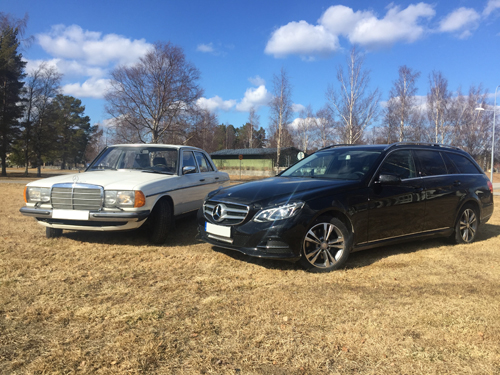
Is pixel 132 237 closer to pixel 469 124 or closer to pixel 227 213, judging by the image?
pixel 227 213

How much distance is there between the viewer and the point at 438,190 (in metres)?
5.34

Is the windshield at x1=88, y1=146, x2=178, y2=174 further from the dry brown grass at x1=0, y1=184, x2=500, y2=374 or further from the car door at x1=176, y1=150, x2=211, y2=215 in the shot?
the dry brown grass at x1=0, y1=184, x2=500, y2=374

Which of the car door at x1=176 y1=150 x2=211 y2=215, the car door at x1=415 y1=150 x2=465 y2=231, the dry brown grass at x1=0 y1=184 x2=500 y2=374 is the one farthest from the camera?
the car door at x1=176 y1=150 x2=211 y2=215

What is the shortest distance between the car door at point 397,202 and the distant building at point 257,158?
43301 millimetres

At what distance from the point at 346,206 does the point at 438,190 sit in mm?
1886

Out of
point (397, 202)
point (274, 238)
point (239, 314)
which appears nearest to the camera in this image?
point (239, 314)

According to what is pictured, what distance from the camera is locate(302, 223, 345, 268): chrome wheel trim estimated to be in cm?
418

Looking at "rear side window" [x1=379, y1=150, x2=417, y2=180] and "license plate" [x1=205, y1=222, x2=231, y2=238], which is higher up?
"rear side window" [x1=379, y1=150, x2=417, y2=180]

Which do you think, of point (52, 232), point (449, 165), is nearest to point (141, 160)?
point (52, 232)

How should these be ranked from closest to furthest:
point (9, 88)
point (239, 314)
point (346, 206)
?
point (239, 314) < point (346, 206) < point (9, 88)

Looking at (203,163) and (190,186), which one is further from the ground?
(203,163)

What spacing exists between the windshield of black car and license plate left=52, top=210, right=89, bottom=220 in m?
2.95

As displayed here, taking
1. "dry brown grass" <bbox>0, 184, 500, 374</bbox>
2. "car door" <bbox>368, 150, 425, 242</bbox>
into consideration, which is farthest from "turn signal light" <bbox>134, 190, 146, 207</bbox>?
"car door" <bbox>368, 150, 425, 242</bbox>

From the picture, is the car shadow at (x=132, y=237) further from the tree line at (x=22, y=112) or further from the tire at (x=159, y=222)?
the tree line at (x=22, y=112)
